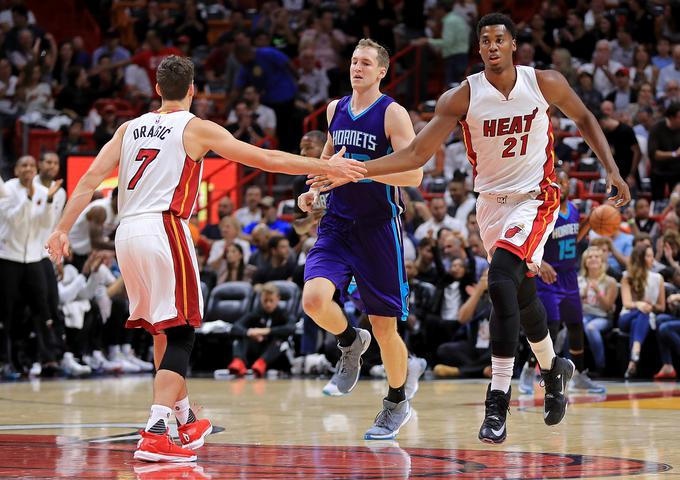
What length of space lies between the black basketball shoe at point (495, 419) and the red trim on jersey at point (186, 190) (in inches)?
75.2

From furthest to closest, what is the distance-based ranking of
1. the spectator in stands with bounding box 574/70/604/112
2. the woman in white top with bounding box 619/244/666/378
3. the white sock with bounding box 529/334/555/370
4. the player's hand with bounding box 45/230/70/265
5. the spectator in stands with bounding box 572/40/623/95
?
1. the spectator in stands with bounding box 572/40/623/95
2. the spectator in stands with bounding box 574/70/604/112
3. the woman in white top with bounding box 619/244/666/378
4. the white sock with bounding box 529/334/555/370
5. the player's hand with bounding box 45/230/70/265

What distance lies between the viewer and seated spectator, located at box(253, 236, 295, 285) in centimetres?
1466

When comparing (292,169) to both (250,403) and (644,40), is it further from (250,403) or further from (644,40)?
(644,40)

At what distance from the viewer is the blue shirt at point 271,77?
19.9 metres

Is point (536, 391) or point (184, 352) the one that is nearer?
point (184, 352)

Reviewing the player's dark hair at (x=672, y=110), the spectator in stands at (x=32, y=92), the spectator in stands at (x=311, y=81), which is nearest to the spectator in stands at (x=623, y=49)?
the player's dark hair at (x=672, y=110)

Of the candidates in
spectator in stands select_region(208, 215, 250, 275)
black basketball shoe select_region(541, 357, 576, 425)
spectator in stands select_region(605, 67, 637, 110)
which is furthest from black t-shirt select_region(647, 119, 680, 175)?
black basketball shoe select_region(541, 357, 576, 425)

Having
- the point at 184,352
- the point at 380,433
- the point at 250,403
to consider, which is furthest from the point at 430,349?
the point at 184,352

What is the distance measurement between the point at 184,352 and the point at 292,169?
109 centimetres

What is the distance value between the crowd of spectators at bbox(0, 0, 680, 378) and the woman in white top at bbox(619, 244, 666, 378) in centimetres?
2

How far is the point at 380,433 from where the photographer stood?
277 inches

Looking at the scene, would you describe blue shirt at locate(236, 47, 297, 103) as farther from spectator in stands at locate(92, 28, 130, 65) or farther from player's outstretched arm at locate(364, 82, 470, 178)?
player's outstretched arm at locate(364, 82, 470, 178)

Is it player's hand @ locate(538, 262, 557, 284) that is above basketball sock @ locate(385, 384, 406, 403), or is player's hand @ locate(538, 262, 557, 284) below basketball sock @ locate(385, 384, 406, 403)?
above

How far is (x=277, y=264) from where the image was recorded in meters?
14.8
